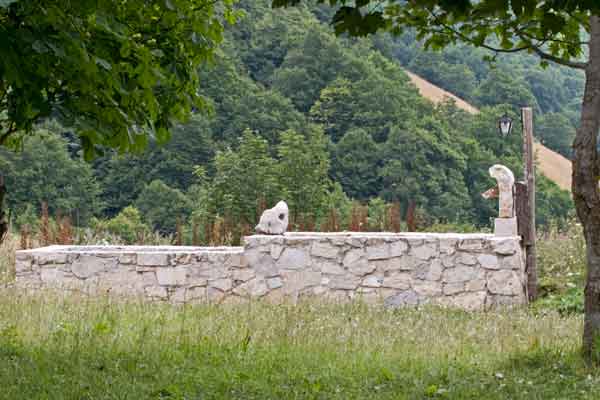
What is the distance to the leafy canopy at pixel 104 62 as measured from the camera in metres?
4.10

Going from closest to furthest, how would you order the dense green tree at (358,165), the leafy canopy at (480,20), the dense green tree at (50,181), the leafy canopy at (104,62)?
the leafy canopy at (480,20) < the leafy canopy at (104,62) < the dense green tree at (50,181) < the dense green tree at (358,165)

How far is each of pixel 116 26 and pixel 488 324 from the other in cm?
574

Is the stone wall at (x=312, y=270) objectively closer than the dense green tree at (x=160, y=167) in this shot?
Yes

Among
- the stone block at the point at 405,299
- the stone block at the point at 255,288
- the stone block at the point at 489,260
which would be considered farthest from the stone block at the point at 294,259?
the stone block at the point at 489,260

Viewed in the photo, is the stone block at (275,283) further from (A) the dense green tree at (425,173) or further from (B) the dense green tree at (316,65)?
(B) the dense green tree at (316,65)

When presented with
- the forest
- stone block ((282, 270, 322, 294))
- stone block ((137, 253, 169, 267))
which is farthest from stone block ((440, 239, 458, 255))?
the forest

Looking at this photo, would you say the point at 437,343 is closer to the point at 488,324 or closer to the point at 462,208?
the point at 488,324

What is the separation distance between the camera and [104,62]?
4.23m

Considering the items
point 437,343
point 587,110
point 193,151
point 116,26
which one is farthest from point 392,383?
point 193,151

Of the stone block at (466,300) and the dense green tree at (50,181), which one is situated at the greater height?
the dense green tree at (50,181)

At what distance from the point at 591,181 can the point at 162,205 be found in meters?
23.9

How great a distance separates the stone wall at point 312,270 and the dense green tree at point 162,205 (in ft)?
55.9

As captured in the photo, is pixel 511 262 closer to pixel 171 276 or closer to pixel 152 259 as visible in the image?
pixel 171 276

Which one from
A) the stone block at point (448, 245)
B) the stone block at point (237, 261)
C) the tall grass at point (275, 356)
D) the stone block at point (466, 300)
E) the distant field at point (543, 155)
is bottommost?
the tall grass at point (275, 356)
